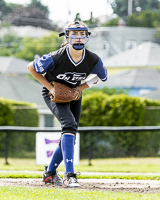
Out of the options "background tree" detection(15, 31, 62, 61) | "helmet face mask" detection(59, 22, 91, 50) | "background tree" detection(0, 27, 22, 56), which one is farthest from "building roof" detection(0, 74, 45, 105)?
"helmet face mask" detection(59, 22, 91, 50)

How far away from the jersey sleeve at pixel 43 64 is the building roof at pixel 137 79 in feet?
116

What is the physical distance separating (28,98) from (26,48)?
28330 mm

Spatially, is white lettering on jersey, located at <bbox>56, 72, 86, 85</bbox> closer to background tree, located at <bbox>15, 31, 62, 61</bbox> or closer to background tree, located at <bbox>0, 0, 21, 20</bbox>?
background tree, located at <bbox>15, 31, 62, 61</bbox>

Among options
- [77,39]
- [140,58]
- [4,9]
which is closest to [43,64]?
[77,39]

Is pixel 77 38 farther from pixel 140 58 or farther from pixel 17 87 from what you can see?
pixel 140 58

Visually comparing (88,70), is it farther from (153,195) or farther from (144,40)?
(144,40)

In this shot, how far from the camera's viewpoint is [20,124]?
56.9 ft

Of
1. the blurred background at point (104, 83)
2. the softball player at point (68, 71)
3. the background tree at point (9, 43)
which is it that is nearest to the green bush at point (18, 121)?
the blurred background at point (104, 83)

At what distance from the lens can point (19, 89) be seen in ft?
118

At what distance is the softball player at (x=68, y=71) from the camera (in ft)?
16.1

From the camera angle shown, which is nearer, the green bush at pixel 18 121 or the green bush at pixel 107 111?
the green bush at pixel 18 121

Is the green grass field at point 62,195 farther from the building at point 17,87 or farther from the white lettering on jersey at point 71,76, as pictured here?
the building at point 17,87

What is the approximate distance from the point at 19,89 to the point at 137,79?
468 inches

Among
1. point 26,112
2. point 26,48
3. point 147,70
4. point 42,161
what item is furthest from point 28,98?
point 26,48
